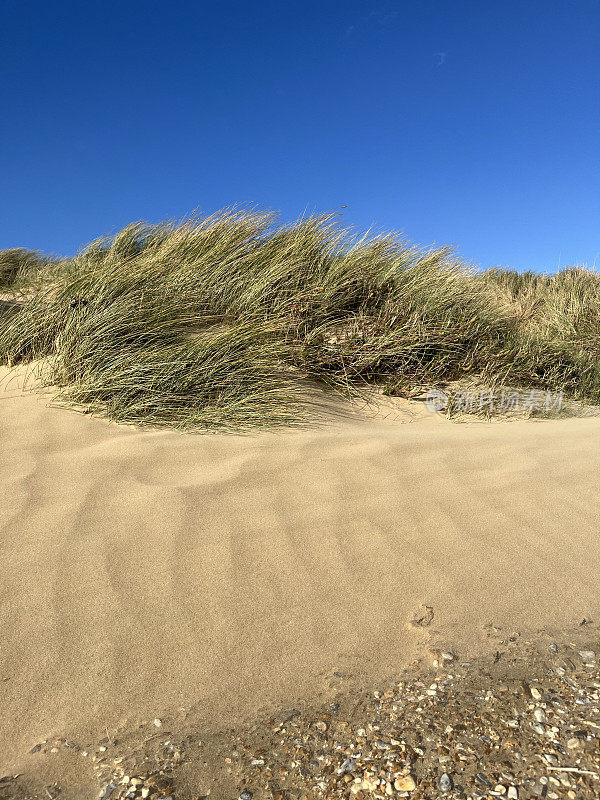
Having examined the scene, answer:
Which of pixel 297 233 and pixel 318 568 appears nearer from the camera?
pixel 318 568

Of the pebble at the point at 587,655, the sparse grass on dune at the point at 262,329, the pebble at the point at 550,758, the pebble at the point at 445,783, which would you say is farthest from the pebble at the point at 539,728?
the sparse grass on dune at the point at 262,329

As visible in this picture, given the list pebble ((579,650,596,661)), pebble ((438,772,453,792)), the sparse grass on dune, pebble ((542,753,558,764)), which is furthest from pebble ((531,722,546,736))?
the sparse grass on dune

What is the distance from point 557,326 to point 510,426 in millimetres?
3063

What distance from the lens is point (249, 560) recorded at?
243 cm

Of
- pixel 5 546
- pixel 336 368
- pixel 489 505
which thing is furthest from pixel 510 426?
pixel 5 546

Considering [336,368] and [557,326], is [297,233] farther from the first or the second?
[557,326]

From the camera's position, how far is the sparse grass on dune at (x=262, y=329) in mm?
4211

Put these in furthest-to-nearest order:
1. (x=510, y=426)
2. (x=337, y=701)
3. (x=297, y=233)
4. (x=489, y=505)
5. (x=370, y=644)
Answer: (x=297, y=233) < (x=510, y=426) < (x=489, y=505) < (x=370, y=644) < (x=337, y=701)

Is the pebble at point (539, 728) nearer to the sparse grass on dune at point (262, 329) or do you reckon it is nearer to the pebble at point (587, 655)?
the pebble at point (587, 655)

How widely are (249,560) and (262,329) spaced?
2700 mm

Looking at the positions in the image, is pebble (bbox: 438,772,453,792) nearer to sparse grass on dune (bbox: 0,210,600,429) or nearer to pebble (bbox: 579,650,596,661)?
pebble (bbox: 579,650,596,661)

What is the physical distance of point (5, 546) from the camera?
2486 mm

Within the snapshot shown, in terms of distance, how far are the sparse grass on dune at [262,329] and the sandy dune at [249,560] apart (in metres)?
0.58

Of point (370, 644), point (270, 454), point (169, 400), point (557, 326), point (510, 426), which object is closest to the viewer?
point (370, 644)
